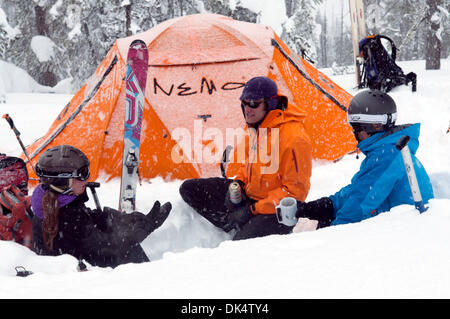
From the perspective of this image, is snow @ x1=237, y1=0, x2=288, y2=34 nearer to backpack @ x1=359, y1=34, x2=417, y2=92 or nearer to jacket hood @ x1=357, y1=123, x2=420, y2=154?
backpack @ x1=359, y1=34, x2=417, y2=92

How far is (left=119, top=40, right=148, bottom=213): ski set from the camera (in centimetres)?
439

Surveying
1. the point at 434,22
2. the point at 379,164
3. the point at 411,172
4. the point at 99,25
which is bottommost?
the point at 379,164

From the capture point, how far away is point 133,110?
4711 mm

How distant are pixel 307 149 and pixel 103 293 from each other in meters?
2.16

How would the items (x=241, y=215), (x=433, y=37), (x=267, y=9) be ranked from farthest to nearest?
1. (x=433, y=37)
2. (x=267, y=9)
3. (x=241, y=215)

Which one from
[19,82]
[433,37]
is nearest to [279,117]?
[433,37]

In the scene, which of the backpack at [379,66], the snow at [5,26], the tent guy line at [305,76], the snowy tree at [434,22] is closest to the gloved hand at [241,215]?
the tent guy line at [305,76]

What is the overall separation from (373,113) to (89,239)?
83.9 inches

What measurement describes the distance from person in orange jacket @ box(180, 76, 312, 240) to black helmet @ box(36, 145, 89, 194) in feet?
4.56

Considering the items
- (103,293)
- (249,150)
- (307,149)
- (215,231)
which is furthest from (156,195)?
(103,293)

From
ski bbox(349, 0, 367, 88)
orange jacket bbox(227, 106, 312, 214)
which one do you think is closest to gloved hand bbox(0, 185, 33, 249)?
orange jacket bbox(227, 106, 312, 214)

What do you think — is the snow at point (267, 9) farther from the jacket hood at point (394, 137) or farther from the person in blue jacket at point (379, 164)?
the jacket hood at point (394, 137)

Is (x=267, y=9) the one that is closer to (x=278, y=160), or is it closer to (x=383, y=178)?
(x=278, y=160)

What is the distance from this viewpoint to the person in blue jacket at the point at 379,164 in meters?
2.44
